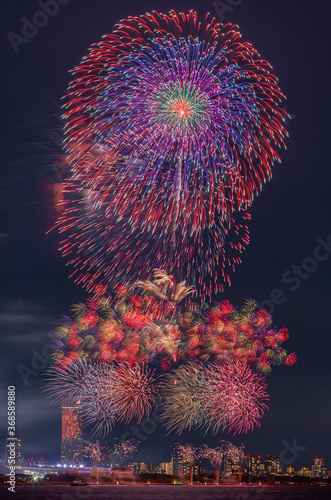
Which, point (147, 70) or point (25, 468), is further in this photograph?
point (25, 468)

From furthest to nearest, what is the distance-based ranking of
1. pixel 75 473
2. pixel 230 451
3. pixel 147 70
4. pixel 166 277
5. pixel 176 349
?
pixel 75 473 < pixel 230 451 < pixel 176 349 < pixel 166 277 < pixel 147 70

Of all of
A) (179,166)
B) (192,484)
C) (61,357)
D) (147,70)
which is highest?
(147,70)

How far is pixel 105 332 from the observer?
60.3m

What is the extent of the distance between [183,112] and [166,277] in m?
17.6

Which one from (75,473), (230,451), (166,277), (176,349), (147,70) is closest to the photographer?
(147,70)

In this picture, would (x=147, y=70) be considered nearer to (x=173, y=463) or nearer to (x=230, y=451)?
(x=230, y=451)

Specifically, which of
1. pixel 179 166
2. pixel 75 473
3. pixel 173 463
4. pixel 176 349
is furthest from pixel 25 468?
pixel 179 166

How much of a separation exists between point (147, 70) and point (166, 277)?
20.1 metres

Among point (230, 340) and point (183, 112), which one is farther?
point (230, 340)

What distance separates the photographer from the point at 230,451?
127750mm

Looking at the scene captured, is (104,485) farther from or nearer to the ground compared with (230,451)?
nearer to the ground

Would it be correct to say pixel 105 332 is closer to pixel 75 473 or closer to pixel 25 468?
pixel 75 473

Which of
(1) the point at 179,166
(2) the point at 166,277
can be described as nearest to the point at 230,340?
(2) the point at 166,277

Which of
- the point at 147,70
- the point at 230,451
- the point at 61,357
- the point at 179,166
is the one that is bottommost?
the point at 230,451
